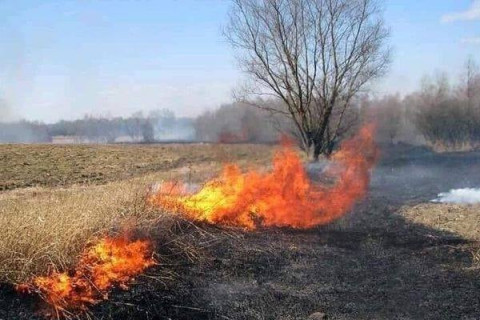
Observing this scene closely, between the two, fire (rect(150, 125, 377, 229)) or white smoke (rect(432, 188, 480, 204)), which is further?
white smoke (rect(432, 188, 480, 204))

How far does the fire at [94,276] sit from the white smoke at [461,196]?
9244mm

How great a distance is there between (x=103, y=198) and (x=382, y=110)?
22.6 meters

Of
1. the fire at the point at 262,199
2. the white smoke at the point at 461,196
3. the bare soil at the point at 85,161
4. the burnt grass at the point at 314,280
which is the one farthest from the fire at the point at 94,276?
the white smoke at the point at 461,196

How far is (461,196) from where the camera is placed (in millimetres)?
13633

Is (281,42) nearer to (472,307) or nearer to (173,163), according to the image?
(173,163)

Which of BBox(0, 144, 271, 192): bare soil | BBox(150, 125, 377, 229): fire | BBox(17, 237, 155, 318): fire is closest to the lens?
BBox(17, 237, 155, 318): fire

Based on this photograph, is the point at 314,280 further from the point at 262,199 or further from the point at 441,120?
the point at 441,120

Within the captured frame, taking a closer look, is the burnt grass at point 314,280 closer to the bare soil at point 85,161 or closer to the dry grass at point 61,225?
the dry grass at point 61,225

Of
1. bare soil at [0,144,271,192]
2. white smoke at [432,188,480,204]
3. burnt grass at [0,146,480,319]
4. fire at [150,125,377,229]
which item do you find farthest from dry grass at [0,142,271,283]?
white smoke at [432,188,480,204]

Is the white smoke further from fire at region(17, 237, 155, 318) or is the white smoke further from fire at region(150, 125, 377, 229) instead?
fire at region(17, 237, 155, 318)

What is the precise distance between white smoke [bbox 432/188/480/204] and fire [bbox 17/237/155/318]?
9.24 meters

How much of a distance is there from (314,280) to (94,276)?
322 cm

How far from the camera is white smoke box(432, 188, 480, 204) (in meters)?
12.8

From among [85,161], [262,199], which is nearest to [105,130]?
[85,161]
